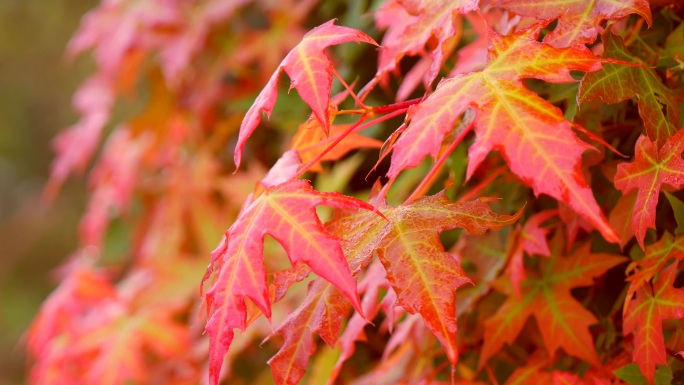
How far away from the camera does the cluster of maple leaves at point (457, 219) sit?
0.56 metres

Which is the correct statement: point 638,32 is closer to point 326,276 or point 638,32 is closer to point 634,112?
point 634,112

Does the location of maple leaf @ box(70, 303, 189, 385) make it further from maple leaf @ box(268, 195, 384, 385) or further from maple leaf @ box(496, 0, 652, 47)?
maple leaf @ box(496, 0, 652, 47)

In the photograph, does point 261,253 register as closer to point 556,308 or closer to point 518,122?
point 518,122

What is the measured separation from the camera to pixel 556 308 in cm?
77

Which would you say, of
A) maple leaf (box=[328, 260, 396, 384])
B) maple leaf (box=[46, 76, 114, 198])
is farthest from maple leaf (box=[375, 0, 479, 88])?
maple leaf (box=[46, 76, 114, 198])

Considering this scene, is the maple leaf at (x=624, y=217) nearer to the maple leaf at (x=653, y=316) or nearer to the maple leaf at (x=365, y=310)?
the maple leaf at (x=653, y=316)

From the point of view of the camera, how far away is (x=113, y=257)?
189 cm

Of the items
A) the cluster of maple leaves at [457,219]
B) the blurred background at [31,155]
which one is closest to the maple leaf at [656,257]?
the cluster of maple leaves at [457,219]

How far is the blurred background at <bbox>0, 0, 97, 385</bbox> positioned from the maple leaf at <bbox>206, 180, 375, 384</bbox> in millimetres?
3583

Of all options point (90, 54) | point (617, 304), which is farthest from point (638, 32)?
point (90, 54)

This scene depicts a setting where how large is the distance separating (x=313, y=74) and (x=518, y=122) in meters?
0.17

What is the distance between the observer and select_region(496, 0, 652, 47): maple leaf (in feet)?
1.96

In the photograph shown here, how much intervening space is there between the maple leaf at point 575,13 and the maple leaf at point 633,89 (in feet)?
0.08

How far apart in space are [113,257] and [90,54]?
8.51 feet
